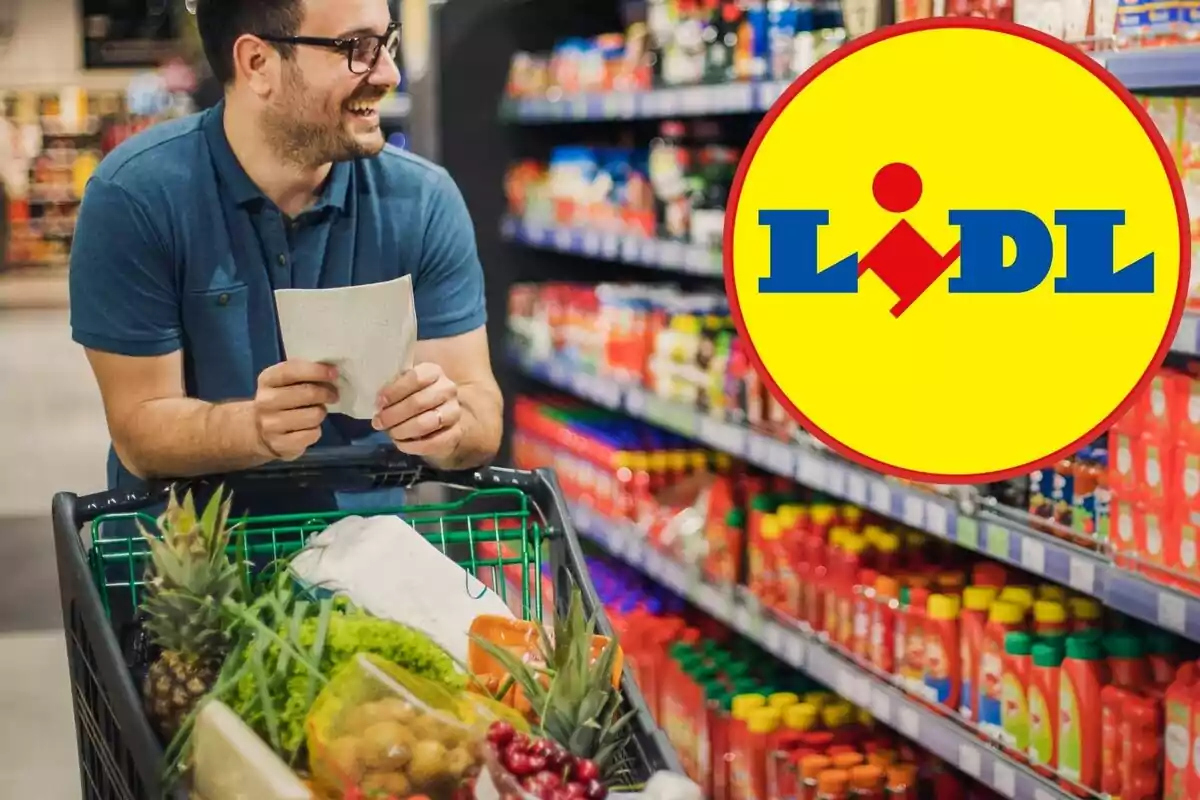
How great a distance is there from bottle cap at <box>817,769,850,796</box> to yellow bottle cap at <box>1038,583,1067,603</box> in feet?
1.98

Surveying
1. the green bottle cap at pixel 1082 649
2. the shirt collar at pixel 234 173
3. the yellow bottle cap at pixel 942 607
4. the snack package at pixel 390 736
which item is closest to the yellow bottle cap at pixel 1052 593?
the yellow bottle cap at pixel 942 607

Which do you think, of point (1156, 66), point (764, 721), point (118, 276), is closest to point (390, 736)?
point (118, 276)

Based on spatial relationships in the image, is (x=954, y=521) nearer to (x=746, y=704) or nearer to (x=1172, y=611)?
(x=1172, y=611)

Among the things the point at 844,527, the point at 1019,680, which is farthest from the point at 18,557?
the point at 1019,680

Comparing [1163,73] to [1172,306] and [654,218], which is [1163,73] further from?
[654,218]

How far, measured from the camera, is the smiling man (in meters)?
2.29

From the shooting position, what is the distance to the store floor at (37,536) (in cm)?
457

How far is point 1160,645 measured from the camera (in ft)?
9.32

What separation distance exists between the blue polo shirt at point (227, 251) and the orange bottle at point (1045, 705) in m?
1.11

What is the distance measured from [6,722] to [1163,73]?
3.69 m

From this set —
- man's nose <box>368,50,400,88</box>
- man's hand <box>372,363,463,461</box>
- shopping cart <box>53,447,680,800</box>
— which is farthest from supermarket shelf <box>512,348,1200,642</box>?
man's nose <box>368,50,400,88</box>

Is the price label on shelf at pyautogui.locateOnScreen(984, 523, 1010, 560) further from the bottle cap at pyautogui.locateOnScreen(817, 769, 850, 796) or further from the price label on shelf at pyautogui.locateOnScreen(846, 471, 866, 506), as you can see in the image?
the bottle cap at pyautogui.locateOnScreen(817, 769, 850, 796)

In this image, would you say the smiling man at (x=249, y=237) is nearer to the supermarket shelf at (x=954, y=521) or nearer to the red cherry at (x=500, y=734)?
the red cherry at (x=500, y=734)

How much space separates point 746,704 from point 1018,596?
3.01 feet
